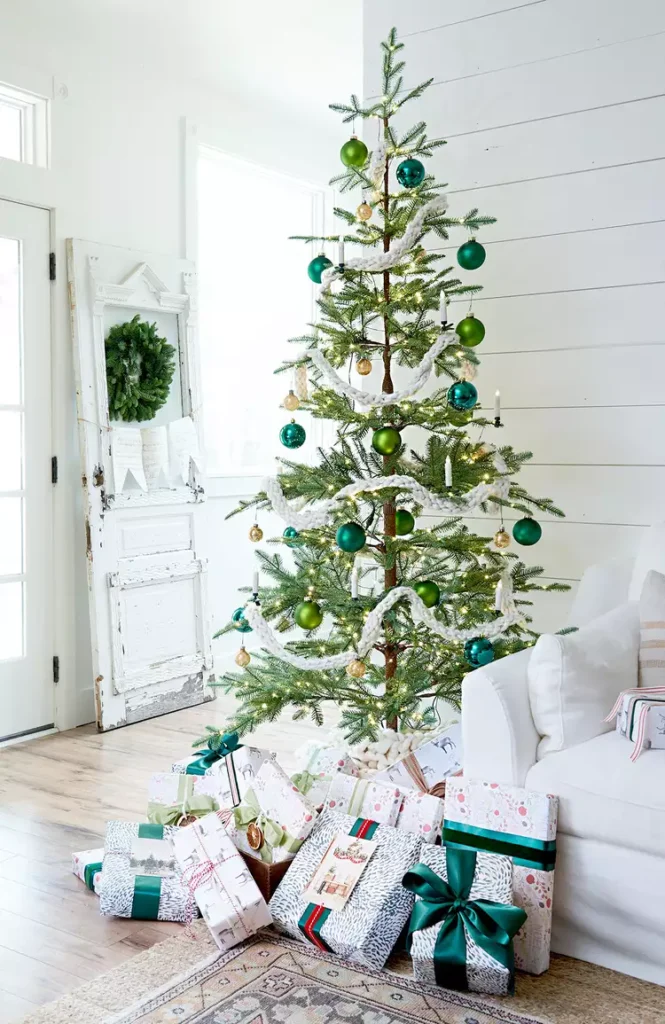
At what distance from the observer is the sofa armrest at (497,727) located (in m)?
2.11

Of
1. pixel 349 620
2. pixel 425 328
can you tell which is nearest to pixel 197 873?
pixel 349 620

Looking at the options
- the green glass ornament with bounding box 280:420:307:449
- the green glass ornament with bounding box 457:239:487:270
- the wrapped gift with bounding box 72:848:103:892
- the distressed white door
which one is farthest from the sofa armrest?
the distressed white door

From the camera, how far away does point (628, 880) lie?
1914 mm

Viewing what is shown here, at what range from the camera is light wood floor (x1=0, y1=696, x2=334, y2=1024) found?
6.59 ft

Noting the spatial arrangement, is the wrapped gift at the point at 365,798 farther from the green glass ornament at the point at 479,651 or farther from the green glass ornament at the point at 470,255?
the green glass ornament at the point at 470,255

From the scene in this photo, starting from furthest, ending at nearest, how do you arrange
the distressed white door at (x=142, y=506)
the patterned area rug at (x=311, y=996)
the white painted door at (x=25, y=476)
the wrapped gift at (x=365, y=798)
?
the distressed white door at (x=142, y=506) → the white painted door at (x=25, y=476) → the wrapped gift at (x=365, y=798) → the patterned area rug at (x=311, y=996)

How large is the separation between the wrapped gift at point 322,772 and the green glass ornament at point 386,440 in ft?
2.61

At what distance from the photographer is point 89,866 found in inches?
92.9

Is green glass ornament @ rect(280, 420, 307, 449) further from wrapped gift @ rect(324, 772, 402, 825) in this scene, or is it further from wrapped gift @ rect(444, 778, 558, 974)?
wrapped gift @ rect(444, 778, 558, 974)

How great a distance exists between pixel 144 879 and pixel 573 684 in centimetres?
106

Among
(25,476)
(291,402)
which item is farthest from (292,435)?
(25,476)

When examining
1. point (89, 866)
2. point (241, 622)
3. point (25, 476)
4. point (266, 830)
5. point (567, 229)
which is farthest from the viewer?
point (25, 476)

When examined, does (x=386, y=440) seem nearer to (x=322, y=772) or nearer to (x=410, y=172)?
(x=410, y=172)

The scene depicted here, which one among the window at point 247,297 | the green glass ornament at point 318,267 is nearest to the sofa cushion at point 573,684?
the green glass ornament at point 318,267
